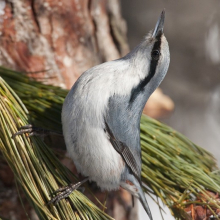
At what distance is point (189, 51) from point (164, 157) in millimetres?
1355

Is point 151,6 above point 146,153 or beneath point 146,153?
above

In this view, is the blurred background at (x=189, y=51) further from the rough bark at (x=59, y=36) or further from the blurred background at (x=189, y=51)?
the rough bark at (x=59, y=36)

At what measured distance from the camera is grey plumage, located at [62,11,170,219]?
2.95 ft

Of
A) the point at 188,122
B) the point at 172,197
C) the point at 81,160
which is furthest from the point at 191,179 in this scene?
the point at 188,122

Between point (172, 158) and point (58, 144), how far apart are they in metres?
0.31

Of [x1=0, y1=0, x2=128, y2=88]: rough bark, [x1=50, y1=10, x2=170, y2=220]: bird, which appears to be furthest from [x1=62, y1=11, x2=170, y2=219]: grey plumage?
[x1=0, y1=0, x2=128, y2=88]: rough bark

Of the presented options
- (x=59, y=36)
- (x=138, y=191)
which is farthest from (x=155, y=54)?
(x=59, y=36)

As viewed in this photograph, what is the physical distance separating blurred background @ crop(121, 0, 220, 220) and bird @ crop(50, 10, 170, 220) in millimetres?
1286

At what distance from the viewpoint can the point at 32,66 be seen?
1294mm

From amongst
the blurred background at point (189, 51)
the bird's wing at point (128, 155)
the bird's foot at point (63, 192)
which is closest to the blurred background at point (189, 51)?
the blurred background at point (189, 51)

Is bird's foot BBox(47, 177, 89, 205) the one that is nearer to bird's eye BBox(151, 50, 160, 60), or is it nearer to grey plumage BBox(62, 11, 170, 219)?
grey plumage BBox(62, 11, 170, 219)

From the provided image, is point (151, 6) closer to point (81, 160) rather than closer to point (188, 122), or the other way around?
point (188, 122)

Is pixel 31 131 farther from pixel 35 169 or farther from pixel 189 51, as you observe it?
pixel 189 51

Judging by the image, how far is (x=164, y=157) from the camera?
3.26 feet
